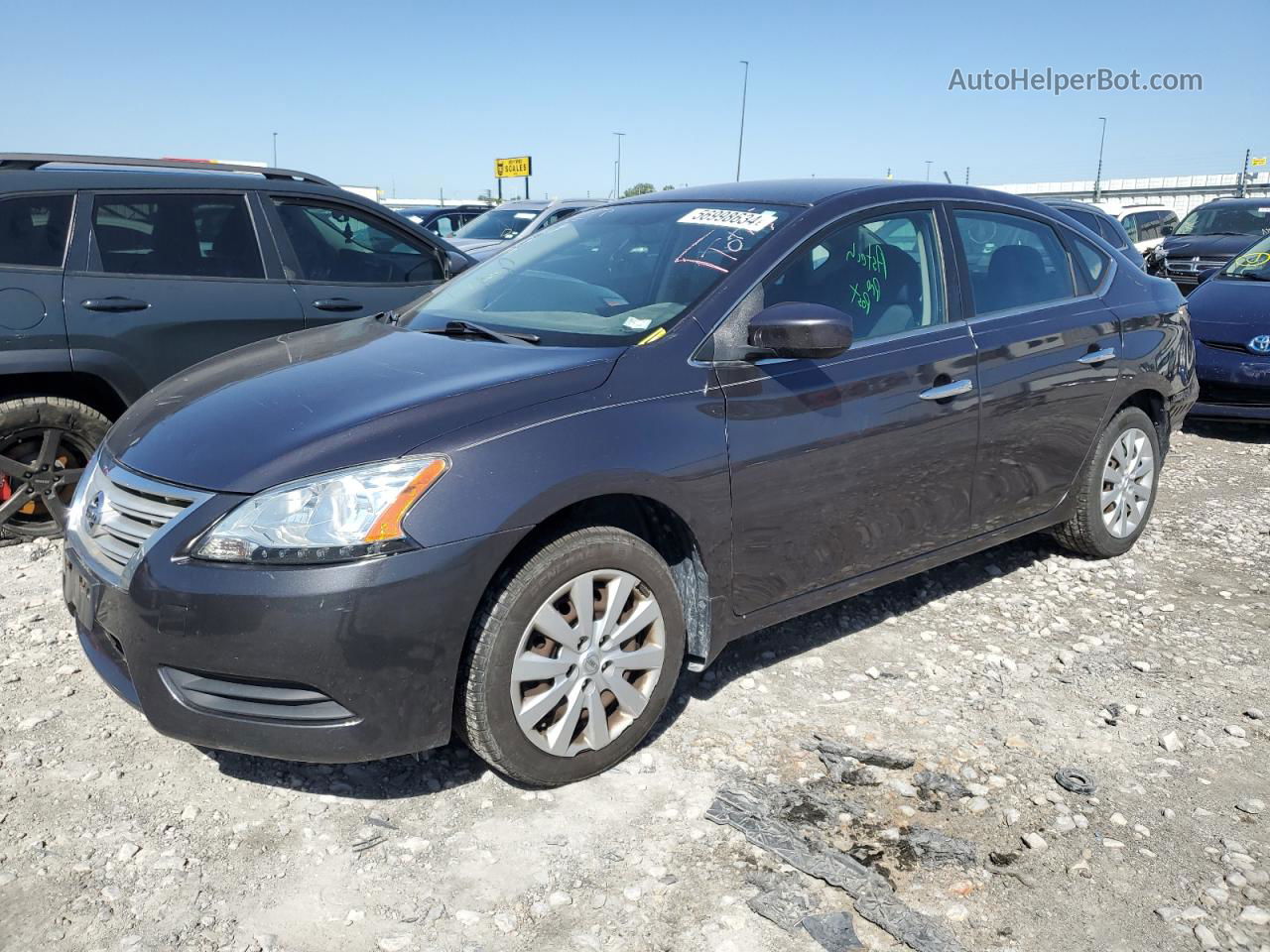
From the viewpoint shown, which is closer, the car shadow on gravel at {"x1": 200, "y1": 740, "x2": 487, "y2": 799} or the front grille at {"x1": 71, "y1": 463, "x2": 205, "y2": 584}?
the front grille at {"x1": 71, "y1": 463, "x2": 205, "y2": 584}

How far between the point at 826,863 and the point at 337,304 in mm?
4061

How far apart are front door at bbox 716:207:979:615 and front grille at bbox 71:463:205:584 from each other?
5.21 feet

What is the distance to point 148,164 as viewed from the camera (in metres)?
5.49

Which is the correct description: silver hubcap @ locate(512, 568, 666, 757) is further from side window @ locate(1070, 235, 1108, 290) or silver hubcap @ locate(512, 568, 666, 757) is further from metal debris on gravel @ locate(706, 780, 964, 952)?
side window @ locate(1070, 235, 1108, 290)

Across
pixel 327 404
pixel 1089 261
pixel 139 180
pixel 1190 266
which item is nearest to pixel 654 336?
pixel 327 404

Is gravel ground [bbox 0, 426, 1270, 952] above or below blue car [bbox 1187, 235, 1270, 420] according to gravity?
below

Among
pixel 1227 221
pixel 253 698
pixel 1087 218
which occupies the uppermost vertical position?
pixel 1227 221

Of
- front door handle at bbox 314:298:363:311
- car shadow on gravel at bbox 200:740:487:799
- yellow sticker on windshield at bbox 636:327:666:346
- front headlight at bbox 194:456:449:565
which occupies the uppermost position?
yellow sticker on windshield at bbox 636:327:666:346

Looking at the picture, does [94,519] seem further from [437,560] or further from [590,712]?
[590,712]

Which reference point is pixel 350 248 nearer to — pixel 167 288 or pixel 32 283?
pixel 167 288

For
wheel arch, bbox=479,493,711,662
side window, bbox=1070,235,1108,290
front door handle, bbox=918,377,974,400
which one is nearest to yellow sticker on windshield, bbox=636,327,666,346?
wheel arch, bbox=479,493,711,662

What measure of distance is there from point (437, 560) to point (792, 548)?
1303 mm

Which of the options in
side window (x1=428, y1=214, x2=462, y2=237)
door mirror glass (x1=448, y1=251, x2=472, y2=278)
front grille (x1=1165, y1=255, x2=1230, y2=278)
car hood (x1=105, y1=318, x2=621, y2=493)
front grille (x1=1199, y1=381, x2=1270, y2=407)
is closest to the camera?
car hood (x1=105, y1=318, x2=621, y2=493)

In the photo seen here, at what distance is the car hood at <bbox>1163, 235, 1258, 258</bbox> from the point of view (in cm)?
1381
